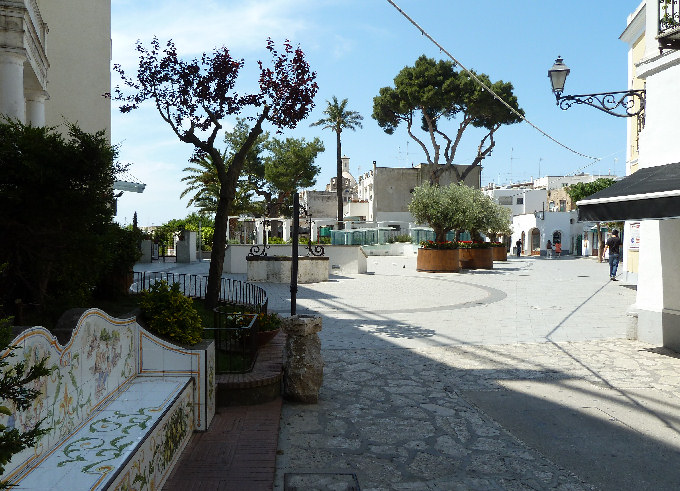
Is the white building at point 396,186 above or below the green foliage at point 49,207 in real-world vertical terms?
above

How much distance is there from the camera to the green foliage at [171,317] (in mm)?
5184

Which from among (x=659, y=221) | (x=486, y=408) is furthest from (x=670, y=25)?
(x=486, y=408)

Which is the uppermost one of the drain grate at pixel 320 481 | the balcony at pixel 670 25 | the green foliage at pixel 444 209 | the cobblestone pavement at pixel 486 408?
the balcony at pixel 670 25

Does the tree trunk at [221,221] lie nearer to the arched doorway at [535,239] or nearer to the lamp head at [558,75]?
the lamp head at [558,75]

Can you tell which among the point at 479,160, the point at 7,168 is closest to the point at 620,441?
the point at 7,168

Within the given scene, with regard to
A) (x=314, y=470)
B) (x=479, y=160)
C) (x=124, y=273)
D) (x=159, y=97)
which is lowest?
(x=314, y=470)

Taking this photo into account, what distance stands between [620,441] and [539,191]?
68161 millimetres

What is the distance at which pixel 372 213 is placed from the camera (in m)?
58.3

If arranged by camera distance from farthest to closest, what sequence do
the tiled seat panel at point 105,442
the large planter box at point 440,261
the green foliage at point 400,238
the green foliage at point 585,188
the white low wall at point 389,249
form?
the green foliage at point 585,188 → the green foliage at point 400,238 → the white low wall at point 389,249 → the large planter box at point 440,261 → the tiled seat panel at point 105,442

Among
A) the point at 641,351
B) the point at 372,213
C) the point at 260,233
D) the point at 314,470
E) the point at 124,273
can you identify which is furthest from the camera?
the point at 372,213

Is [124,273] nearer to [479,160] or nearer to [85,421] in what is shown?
[85,421]

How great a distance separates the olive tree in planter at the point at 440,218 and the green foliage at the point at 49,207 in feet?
65.1

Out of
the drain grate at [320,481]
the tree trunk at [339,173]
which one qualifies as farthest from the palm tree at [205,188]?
the drain grate at [320,481]

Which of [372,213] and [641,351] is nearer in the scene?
[641,351]
